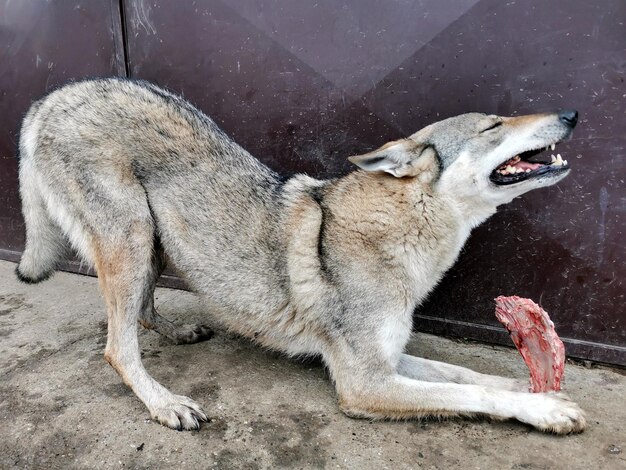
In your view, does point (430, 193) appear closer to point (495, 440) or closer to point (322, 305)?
point (322, 305)

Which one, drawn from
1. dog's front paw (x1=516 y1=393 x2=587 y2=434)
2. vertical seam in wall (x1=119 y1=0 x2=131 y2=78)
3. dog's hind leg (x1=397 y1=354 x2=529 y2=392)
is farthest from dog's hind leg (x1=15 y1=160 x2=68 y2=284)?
dog's front paw (x1=516 y1=393 x2=587 y2=434)

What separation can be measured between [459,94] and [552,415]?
2.01 metres

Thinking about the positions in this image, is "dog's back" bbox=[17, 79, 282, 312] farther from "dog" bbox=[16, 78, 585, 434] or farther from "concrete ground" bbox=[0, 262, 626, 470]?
"concrete ground" bbox=[0, 262, 626, 470]

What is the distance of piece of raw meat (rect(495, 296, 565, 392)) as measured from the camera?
2717 millimetres

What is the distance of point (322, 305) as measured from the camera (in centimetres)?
307

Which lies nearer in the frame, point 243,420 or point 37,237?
point 243,420

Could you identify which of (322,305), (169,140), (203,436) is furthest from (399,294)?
(169,140)

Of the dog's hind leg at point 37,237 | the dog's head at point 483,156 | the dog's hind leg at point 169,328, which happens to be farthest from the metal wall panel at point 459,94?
the dog's hind leg at point 37,237

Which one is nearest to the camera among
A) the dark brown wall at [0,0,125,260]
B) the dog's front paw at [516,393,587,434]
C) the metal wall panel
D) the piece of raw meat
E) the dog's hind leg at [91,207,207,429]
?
the dog's front paw at [516,393,587,434]

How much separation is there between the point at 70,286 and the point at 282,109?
2.51m

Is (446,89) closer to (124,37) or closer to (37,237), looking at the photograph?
(124,37)

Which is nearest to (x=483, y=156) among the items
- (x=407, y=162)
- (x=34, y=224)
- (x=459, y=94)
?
(x=407, y=162)

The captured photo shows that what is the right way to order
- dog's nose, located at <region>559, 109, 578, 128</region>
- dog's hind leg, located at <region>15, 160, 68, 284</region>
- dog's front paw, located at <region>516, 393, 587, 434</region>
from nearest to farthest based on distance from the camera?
dog's front paw, located at <region>516, 393, 587, 434</region>
dog's nose, located at <region>559, 109, 578, 128</region>
dog's hind leg, located at <region>15, 160, 68, 284</region>

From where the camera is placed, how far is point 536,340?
9.07ft
